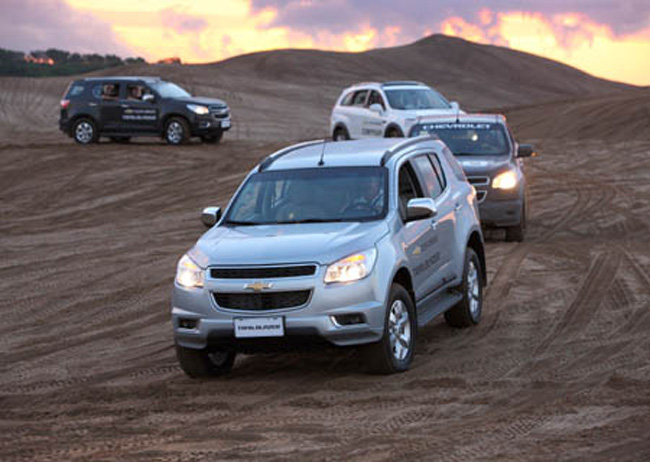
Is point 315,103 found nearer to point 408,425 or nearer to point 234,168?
point 234,168

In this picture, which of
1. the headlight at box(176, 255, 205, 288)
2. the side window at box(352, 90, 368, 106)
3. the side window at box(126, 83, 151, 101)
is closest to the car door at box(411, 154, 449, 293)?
the headlight at box(176, 255, 205, 288)

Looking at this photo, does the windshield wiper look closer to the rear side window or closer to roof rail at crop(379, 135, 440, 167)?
roof rail at crop(379, 135, 440, 167)

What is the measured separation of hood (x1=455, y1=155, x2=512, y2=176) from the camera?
17.8m

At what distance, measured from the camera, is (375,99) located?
94.2 ft

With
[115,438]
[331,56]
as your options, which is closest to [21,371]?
[115,438]

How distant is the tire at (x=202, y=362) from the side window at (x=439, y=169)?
288 centimetres

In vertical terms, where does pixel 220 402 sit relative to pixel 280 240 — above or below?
below

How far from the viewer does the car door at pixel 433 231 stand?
34.8 feet

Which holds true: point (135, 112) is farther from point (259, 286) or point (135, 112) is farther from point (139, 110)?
point (259, 286)

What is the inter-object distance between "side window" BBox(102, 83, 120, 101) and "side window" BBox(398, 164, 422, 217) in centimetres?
2470

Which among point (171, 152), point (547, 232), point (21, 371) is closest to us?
point (21, 371)

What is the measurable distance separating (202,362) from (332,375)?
3.31ft

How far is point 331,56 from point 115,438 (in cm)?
8463

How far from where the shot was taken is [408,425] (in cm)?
782
